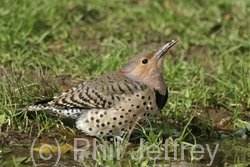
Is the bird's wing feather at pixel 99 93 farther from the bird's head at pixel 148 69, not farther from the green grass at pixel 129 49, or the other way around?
the green grass at pixel 129 49

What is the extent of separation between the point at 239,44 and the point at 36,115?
13.5ft

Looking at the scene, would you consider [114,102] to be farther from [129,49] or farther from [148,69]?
[129,49]

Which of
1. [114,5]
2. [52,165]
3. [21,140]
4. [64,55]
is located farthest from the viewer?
[114,5]

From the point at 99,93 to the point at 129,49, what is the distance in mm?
2714

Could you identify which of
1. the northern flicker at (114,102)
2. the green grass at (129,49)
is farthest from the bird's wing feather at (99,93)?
the green grass at (129,49)

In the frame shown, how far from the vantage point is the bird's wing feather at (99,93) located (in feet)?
23.4

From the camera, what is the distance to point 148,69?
7.45m

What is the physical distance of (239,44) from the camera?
10.2 meters

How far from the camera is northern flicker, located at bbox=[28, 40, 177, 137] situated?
7062 mm

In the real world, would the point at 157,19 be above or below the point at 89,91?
above

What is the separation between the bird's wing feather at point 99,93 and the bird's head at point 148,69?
→ 0.43 feet

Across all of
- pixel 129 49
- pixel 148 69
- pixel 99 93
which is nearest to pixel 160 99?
pixel 148 69

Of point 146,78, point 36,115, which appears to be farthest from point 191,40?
point 36,115

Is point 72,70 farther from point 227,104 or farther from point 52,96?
point 227,104
